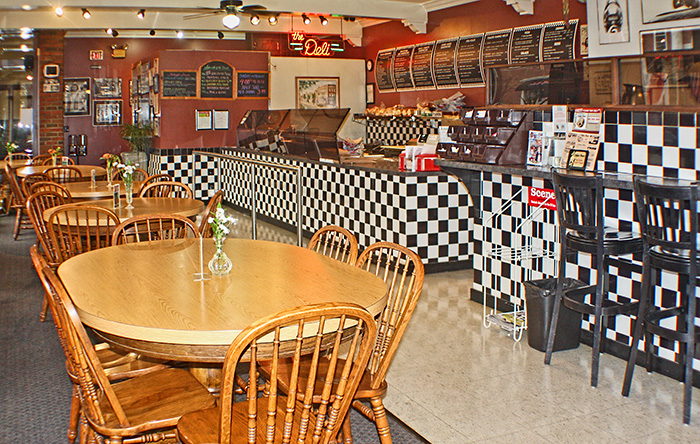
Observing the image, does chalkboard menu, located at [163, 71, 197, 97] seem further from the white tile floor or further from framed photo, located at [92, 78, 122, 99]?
the white tile floor

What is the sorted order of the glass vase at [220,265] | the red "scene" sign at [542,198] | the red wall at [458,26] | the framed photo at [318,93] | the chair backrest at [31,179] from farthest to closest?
the framed photo at [318,93]
the red wall at [458,26]
the chair backrest at [31,179]
the red "scene" sign at [542,198]
the glass vase at [220,265]

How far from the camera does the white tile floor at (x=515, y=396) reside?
3.22 meters

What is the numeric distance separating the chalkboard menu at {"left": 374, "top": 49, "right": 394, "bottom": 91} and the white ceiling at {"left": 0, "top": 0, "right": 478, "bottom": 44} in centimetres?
58

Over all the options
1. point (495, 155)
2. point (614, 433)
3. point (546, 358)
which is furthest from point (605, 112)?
point (614, 433)

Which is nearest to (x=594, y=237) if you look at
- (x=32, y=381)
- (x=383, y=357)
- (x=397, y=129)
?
(x=383, y=357)

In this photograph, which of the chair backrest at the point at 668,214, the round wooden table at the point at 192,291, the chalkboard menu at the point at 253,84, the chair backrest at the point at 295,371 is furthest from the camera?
the chalkboard menu at the point at 253,84

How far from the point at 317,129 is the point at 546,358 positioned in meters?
4.18

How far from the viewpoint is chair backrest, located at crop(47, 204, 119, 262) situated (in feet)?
14.1

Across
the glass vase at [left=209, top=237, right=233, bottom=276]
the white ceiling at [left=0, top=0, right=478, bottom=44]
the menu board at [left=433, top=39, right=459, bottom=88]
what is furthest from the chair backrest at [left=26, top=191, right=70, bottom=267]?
the menu board at [left=433, top=39, right=459, bottom=88]

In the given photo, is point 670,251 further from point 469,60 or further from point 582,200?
point 469,60

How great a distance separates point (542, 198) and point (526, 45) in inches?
152

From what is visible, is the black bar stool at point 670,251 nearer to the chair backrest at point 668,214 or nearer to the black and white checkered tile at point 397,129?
the chair backrest at point 668,214

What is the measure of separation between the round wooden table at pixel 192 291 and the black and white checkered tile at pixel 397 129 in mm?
6541

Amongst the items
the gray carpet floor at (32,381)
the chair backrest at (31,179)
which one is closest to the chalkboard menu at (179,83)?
the chair backrest at (31,179)
